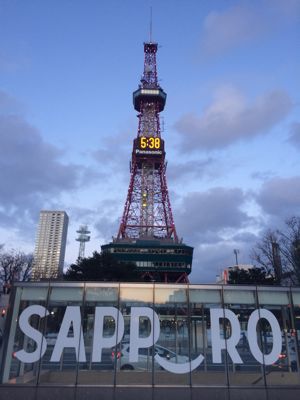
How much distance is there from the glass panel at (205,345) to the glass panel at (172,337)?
0.98ft

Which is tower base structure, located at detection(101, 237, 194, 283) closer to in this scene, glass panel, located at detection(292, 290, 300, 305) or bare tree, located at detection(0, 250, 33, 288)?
bare tree, located at detection(0, 250, 33, 288)

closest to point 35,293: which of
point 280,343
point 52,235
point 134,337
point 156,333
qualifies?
point 134,337

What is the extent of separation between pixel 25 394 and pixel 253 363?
809 cm

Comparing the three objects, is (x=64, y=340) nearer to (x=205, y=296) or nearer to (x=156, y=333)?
(x=156, y=333)

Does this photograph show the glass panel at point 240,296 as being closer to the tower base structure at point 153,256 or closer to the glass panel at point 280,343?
the glass panel at point 280,343

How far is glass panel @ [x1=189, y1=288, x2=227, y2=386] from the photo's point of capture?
525 inches

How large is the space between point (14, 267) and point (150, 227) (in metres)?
39.5

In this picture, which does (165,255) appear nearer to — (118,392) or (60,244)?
(118,392)

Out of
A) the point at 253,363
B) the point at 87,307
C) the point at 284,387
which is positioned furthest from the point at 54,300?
the point at 284,387

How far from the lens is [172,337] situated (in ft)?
48.8

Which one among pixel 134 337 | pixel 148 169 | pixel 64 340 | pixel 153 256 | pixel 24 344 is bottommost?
pixel 24 344

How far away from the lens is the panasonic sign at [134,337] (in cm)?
1286

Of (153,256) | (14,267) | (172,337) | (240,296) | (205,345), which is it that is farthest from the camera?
(153,256)

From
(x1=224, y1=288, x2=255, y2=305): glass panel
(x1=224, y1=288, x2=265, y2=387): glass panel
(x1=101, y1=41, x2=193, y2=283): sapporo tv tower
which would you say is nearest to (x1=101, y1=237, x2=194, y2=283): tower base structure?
(x1=101, y1=41, x2=193, y2=283): sapporo tv tower
